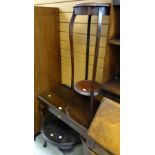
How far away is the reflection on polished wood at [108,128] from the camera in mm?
1076

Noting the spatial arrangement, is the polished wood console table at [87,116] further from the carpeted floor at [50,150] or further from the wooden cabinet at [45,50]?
the carpeted floor at [50,150]

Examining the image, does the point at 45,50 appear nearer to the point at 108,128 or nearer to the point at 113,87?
the point at 113,87

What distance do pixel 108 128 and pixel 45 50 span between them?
1153mm

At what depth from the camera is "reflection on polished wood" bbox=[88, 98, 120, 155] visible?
1076 mm

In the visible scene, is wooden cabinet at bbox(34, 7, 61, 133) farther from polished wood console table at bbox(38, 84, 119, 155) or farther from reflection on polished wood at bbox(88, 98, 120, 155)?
reflection on polished wood at bbox(88, 98, 120, 155)

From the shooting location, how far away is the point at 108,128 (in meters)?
1.12

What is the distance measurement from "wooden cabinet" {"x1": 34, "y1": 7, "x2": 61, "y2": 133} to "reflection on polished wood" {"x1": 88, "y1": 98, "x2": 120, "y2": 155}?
3.12 feet

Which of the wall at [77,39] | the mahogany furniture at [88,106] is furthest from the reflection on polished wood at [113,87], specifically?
the wall at [77,39]

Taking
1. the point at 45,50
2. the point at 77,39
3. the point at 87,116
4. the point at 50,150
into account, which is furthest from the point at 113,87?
the point at 50,150

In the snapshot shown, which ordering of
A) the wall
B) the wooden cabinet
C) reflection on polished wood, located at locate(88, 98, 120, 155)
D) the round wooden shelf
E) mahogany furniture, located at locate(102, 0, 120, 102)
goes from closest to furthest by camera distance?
reflection on polished wood, located at locate(88, 98, 120, 155), mahogany furniture, located at locate(102, 0, 120, 102), the round wooden shelf, the wall, the wooden cabinet

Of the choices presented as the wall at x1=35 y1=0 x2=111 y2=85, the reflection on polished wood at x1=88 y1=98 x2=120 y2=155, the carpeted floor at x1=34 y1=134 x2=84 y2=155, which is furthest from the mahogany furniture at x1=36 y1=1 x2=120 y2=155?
the carpeted floor at x1=34 y1=134 x2=84 y2=155

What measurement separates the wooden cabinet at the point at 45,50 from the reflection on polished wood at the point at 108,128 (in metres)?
0.95

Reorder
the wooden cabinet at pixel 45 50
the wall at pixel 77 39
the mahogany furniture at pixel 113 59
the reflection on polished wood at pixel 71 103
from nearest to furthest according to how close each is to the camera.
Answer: the mahogany furniture at pixel 113 59
the reflection on polished wood at pixel 71 103
the wall at pixel 77 39
the wooden cabinet at pixel 45 50
